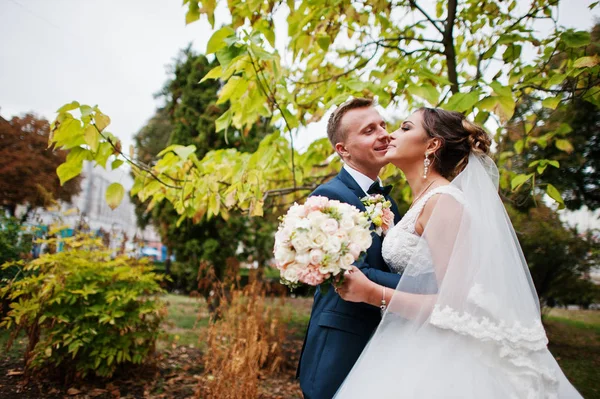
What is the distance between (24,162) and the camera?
3654 mm

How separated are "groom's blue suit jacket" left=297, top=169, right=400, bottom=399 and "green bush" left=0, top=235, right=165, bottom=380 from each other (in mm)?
2501

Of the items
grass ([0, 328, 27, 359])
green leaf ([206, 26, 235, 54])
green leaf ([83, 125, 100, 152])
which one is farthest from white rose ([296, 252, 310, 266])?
grass ([0, 328, 27, 359])

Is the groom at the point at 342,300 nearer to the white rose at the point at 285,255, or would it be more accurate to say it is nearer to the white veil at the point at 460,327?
the white veil at the point at 460,327

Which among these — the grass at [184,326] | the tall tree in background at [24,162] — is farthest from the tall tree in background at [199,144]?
the tall tree in background at [24,162]

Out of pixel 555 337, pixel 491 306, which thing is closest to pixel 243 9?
pixel 491 306

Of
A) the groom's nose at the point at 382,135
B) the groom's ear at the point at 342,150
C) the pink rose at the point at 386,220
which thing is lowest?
the pink rose at the point at 386,220

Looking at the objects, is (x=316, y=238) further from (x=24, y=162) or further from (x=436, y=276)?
(x=24, y=162)

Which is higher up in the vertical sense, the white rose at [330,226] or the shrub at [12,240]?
the white rose at [330,226]

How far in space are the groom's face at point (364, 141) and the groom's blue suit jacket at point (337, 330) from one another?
0.81 feet

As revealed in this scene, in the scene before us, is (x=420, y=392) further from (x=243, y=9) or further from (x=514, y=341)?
(x=243, y=9)

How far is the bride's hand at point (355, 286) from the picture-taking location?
1.47 metres

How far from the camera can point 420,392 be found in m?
1.38

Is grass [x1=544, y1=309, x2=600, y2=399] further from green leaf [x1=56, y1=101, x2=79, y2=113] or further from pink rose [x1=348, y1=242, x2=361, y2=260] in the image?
green leaf [x1=56, y1=101, x2=79, y2=113]

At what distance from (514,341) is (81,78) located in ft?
13.2
